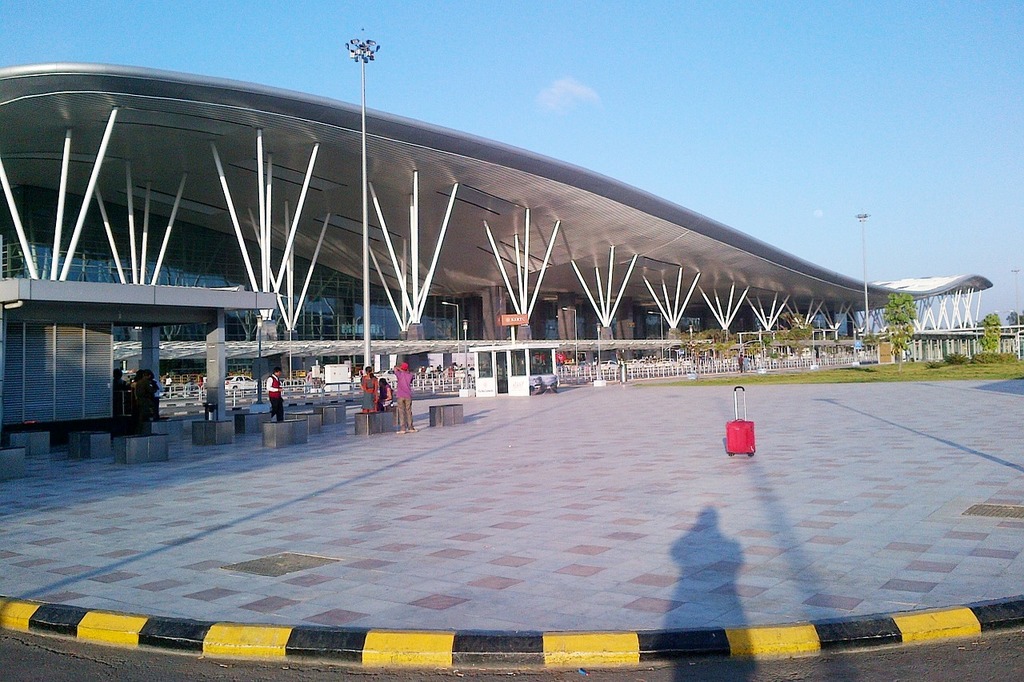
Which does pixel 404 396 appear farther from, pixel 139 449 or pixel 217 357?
pixel 139 449

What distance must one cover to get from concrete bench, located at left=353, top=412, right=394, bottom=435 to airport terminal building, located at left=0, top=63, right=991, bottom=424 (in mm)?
3666

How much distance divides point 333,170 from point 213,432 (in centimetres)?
2783

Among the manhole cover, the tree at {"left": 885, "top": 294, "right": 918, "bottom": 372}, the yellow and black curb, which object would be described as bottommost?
the yellow and black curb

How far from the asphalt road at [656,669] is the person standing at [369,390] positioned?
51.9 feet

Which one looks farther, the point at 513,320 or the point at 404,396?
the point at 513,320

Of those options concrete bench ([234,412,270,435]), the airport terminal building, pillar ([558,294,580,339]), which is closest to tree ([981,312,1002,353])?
the airport terminal building

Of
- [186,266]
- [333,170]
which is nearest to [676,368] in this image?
[333,170]

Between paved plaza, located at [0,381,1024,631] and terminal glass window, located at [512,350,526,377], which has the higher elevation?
terminal glass window, located at [512,350,526,377]

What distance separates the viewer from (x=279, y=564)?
733cm

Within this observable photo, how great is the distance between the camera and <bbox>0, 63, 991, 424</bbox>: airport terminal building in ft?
68.0

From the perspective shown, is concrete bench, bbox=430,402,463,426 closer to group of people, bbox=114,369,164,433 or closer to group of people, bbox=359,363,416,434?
group of people, bbox=359,363,416,434

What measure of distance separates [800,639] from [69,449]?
53.5ft

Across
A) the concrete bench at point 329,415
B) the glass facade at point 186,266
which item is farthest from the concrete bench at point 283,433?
the glass facade at point 186,266

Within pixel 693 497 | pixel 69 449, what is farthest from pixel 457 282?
pixel 693 497
